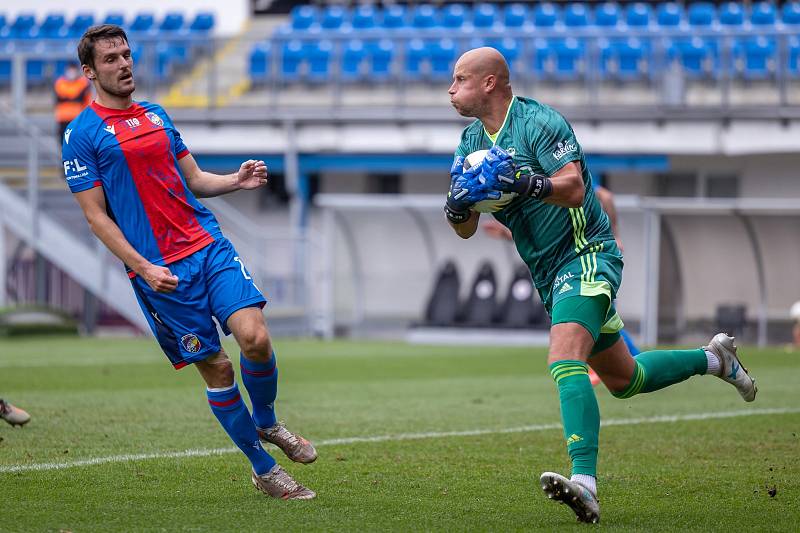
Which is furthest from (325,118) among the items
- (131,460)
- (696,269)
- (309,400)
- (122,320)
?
(131,460)

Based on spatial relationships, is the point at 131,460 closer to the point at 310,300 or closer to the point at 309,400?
the point at 309,400

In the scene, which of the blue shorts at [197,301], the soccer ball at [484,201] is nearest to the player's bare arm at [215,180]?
the blue shorts at [197,301]

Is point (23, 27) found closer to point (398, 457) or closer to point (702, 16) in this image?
point (702, 16)

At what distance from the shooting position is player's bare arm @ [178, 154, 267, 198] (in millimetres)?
6312

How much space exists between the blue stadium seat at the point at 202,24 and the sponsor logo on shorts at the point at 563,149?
25.4 m

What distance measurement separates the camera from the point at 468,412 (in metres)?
10.1

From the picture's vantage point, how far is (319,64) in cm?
2492

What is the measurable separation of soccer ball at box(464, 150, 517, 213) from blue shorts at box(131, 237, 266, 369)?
1.09 metres

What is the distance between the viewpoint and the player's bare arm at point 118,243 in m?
5.78

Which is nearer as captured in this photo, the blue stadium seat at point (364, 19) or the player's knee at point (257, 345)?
the player's knee at point (257, 345)

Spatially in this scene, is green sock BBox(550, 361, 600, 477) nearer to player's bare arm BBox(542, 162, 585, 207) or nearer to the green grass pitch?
the green grass pitch

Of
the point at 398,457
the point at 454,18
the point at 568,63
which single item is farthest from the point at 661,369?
the point at 454,18

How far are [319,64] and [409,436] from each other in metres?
17.3

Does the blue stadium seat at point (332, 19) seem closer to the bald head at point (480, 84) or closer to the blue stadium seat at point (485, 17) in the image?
the blue stadium seat at point (485, 17)
